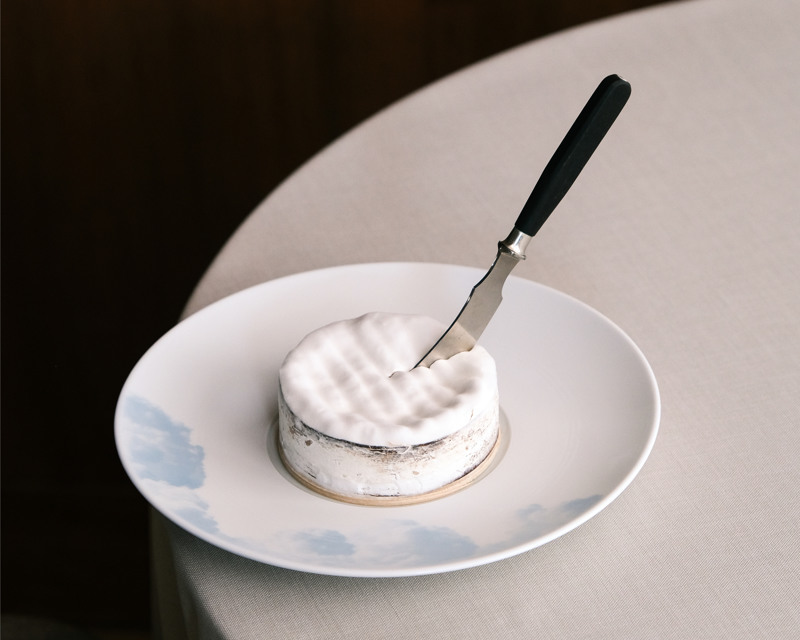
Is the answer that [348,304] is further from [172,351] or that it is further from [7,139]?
[7,139]

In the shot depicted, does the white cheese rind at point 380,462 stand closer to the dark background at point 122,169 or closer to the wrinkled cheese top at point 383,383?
the wrinkled cheese top at point 383,383

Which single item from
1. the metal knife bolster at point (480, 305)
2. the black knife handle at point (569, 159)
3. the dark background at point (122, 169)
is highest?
the black knife handle at point (569, 159)

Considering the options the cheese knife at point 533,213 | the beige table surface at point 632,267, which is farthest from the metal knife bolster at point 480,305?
the beige table surface at point 632,267

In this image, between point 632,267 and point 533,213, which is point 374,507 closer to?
point 533,213

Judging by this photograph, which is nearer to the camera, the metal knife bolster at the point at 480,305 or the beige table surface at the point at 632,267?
the beige table surface at the point at 632,267

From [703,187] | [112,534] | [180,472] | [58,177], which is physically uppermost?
[703,187]

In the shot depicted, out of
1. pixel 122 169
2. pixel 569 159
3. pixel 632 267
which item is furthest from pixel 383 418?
pixel 122 169

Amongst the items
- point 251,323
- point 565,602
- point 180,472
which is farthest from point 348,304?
point 565,602
